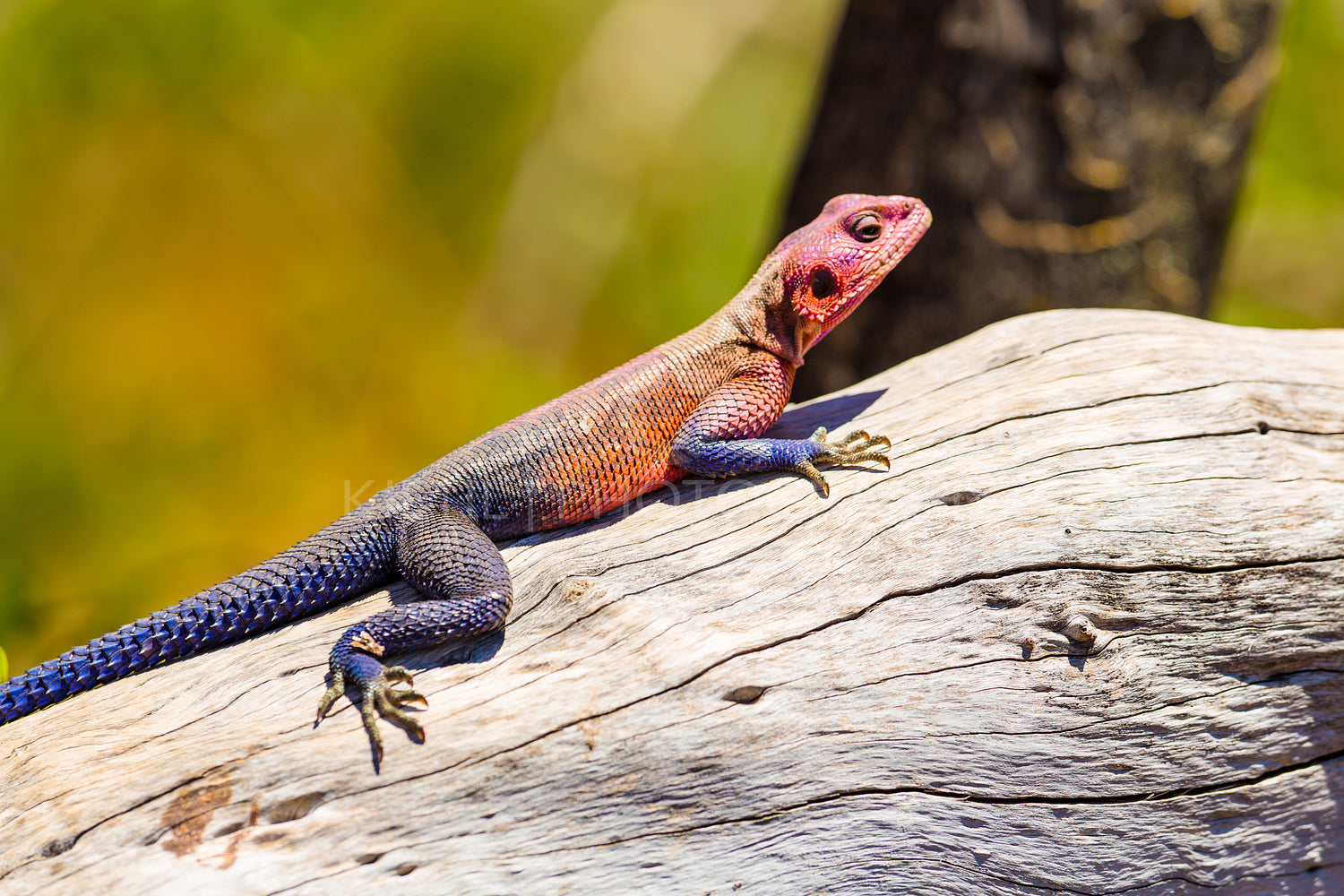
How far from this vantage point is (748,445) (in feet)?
10.0

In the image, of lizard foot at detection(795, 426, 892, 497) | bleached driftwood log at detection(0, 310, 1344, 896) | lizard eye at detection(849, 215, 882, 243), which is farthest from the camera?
lizard eye at detection(849, 215, 882, 243)

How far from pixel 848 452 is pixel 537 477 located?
3.63 feet

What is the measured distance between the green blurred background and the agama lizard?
1.89 metres

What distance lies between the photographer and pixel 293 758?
2328 mm

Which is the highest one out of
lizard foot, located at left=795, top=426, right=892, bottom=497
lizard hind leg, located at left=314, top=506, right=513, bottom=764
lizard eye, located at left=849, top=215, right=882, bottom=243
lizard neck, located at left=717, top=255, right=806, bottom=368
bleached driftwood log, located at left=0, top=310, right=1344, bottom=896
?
lizard eye, located at left=849, top=215, right=882, bottom=243

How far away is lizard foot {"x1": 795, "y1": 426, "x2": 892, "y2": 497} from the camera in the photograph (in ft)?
9.75

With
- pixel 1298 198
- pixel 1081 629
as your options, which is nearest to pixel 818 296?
pixel 1081 629

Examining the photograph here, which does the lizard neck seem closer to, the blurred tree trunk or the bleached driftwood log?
the bleached driftwood log


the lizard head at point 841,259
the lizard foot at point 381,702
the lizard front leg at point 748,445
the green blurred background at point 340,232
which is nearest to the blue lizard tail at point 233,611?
the lizard foot at point 381,702

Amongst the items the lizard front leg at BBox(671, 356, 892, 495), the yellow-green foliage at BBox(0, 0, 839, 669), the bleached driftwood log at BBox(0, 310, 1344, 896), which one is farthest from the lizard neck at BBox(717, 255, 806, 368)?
the yellow-green foliage at BBox(0, 0, 839, 669)

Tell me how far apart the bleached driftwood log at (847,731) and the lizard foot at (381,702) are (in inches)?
1.8

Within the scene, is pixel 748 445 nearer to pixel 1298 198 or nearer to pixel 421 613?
pixel 421 613

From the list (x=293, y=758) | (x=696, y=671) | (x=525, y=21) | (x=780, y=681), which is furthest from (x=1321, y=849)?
(x=525, y=21)

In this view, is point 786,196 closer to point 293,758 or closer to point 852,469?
point 852,469
